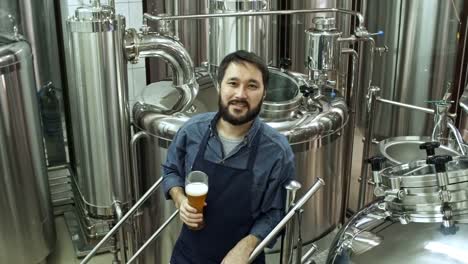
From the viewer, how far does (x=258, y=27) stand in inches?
110

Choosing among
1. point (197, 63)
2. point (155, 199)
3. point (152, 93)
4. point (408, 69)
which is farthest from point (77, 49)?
point (408, 69)

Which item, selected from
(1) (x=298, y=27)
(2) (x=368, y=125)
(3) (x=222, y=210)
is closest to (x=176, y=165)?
(3) (x=222, y=210)

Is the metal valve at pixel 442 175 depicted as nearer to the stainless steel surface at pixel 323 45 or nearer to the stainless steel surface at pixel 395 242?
the stainless steel surface at pixel 395 242

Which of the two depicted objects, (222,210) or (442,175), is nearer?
(442,175)

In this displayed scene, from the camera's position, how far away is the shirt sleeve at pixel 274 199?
77.5 inches

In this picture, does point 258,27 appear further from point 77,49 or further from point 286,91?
point 77,49

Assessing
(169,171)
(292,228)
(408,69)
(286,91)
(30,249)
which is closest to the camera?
(292,228)

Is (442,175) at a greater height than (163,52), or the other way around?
(163,52)

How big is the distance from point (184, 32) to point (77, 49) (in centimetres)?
100

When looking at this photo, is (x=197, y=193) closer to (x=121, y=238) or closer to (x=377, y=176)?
(x=377, y=176)

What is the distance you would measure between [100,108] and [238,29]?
0.83 meters

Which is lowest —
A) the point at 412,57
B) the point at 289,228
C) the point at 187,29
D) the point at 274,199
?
the point at 289,228

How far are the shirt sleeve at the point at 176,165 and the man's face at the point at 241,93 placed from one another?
24cm

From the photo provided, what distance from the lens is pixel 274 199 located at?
6.55ft
